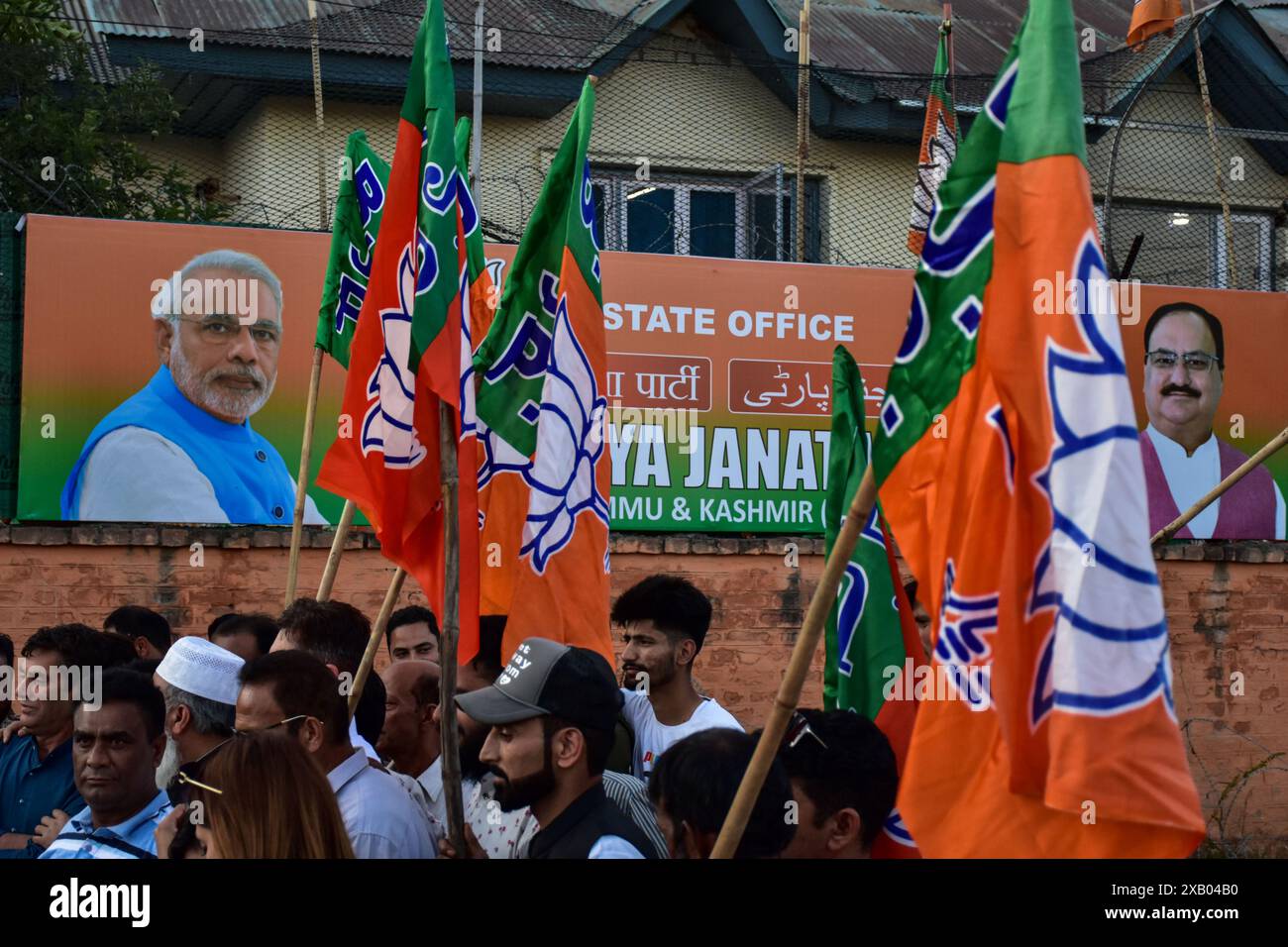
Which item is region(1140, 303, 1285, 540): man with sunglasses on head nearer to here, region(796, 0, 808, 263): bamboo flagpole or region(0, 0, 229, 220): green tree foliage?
region(796, 0, 808, 263): bamboo flagpole

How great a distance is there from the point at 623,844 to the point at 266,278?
6.44 m

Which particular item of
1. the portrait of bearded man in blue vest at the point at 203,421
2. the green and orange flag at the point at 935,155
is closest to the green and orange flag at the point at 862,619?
the green and orange flag at the point at 935,155

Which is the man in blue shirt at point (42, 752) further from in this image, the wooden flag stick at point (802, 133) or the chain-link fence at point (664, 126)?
the wooden flag stick at point (802, 133)

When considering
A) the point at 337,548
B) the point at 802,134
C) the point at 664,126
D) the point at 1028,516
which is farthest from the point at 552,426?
the point at 664,126

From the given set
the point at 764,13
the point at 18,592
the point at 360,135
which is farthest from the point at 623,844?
the point at 764,13

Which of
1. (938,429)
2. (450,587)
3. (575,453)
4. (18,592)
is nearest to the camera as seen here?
(938,429)

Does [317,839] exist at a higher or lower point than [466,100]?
lower

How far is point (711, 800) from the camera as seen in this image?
4.11 m

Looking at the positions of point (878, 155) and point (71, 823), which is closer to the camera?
point (71, 823)

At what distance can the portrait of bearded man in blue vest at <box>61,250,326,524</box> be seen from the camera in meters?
9.53

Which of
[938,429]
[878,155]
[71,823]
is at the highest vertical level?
[878,155]

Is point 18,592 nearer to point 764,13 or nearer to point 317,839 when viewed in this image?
point 317,839

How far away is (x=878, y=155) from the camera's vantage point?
14.2 meters

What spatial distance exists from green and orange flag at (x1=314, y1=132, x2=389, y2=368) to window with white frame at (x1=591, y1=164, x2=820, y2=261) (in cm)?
545
